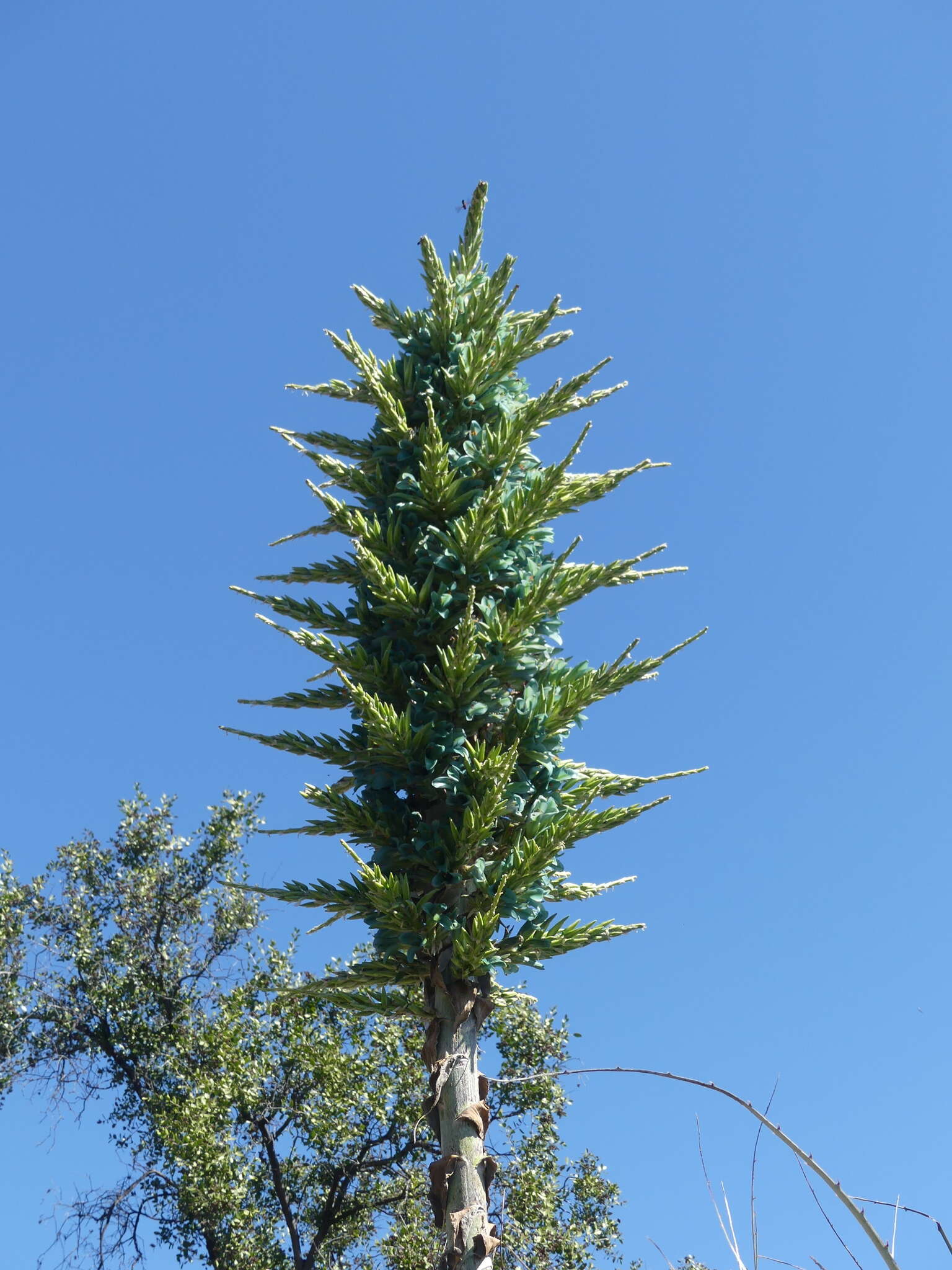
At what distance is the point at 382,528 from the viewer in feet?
18.6

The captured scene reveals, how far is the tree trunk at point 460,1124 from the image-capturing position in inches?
164

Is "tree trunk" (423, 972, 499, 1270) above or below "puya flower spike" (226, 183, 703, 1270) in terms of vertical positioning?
below

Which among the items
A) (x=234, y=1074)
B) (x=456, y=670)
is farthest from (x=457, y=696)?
(x=234, y=1074)

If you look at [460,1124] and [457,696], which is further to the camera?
[457,696]

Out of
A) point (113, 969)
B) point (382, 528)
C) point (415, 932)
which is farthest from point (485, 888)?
point (113, 969)

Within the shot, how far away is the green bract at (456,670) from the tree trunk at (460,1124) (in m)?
0.16

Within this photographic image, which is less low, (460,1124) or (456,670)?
(456,670)

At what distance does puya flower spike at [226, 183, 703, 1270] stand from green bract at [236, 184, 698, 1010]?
11mm

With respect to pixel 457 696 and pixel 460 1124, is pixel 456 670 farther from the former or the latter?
pixel 460 1124

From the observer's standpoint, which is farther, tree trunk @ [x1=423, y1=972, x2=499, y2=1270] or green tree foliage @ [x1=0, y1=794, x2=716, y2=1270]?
green tree foliage @ [x1=0, y1=794, x2=716, y2=1270]

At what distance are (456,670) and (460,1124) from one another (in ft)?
6.08

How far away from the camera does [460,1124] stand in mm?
4434

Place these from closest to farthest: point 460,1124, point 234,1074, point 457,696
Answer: point 460,1124
point 457,696
point 234,1074

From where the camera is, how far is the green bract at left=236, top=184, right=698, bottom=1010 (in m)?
4.81
